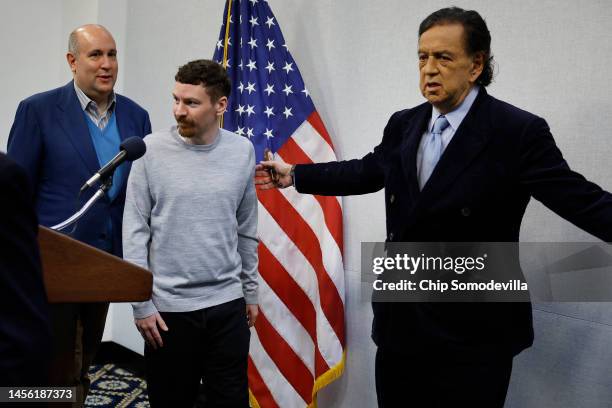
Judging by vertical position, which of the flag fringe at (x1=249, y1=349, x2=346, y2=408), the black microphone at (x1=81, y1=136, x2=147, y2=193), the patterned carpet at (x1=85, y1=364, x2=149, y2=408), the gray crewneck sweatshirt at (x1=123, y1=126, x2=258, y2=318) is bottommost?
the patterned carpet at (x1=85, y1=364, x2=149, y2=408)

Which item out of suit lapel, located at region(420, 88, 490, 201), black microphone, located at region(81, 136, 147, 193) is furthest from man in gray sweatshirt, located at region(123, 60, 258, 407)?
suit lapel, located at region(420, 88, 490, 201)

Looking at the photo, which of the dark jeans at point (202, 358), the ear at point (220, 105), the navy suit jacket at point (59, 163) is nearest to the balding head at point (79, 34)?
the navy suit jacket at point (59, 163)

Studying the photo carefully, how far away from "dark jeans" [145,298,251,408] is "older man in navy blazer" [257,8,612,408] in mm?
680

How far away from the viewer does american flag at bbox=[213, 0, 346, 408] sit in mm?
2939

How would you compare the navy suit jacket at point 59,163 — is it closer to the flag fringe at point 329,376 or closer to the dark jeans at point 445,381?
the flag fringe at point 329,376

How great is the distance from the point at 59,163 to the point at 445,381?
152 cm

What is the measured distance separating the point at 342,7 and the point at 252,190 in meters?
1.08

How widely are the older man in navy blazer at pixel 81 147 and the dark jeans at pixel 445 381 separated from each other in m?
1.15

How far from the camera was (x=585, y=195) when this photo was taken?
167 centimetres

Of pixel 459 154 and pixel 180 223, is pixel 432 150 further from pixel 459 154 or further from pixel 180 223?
pixel 180 223

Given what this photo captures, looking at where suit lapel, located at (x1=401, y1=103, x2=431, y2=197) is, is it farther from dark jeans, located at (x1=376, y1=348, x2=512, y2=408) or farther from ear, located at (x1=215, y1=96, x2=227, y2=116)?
ear, located at (x1=215, y1=96, x2=227, y2=116)

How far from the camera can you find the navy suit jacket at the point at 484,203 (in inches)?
66.0

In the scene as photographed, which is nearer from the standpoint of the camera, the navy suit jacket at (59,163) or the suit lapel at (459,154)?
the suit lapel at (459,154)

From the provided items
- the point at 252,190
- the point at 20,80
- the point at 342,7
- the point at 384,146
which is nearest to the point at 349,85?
the point at 342,7
